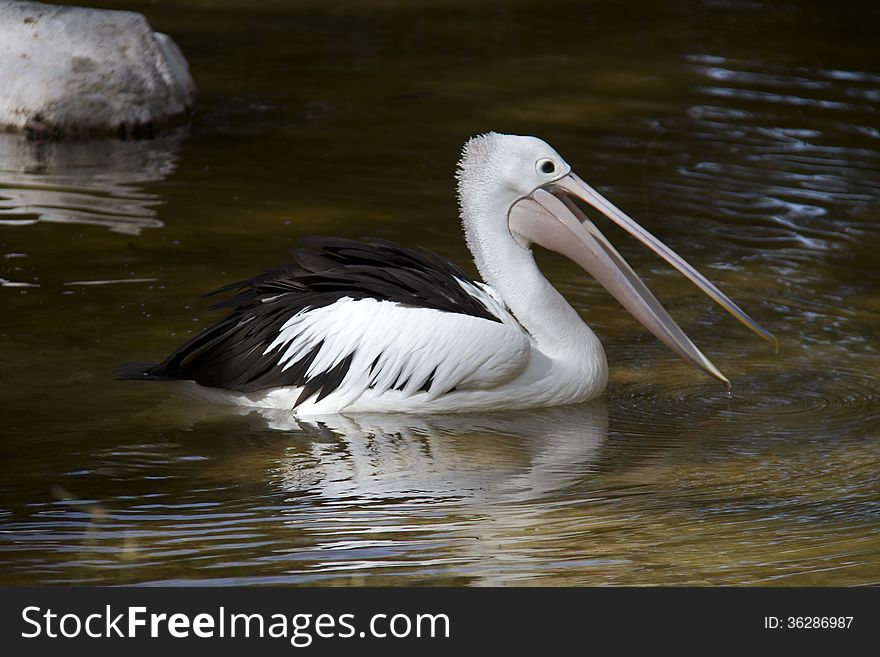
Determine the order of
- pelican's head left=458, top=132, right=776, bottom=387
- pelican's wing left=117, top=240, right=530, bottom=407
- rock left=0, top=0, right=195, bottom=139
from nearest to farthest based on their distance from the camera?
pelican's wing left=117, top=240, right=530, bottom=407 → pelican's head left=458, top=132, right=776, bottom=387 → rock left=0, top=0, right=195, bottom=139

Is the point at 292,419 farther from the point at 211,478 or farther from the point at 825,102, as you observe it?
the point at 825,102

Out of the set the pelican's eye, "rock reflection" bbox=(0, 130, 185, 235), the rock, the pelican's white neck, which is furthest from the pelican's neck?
the rock

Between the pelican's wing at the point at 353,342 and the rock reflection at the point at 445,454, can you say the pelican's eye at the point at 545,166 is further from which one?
the rock reflection at the point at 445,454

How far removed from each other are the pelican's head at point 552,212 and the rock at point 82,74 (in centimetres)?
368

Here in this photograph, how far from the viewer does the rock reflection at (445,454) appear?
3893mm

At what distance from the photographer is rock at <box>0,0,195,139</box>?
7707mm

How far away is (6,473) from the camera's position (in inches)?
154

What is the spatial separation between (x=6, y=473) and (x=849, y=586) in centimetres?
214

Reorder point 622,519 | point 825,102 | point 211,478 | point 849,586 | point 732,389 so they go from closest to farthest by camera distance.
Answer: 1. point 849,586
2. point 622,519
3. point 211,478
4. point 732,389
5. point 825,102

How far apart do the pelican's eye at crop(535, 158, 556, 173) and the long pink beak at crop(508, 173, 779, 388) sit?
5cm

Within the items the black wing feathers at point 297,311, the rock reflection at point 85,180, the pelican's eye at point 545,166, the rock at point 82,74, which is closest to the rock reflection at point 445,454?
the black wing feathers at point 297,311

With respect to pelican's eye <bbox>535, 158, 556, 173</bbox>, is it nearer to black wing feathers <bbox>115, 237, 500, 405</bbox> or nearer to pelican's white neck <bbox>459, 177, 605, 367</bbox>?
pelican's white neck <bbox>459, 177, 605, 367</bbox>
